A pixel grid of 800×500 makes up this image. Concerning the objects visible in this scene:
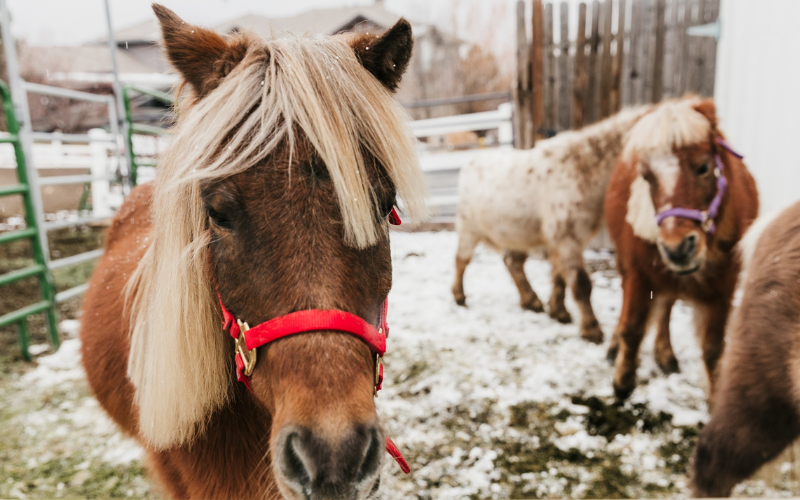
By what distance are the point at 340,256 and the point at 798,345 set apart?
167 centimetres

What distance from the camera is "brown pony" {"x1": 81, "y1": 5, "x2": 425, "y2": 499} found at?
0.95 m

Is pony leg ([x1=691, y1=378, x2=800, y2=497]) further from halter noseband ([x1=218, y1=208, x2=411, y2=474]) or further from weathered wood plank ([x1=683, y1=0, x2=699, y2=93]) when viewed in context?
weathered wood plank ([x1=683, y1=0, x2=699, y2=93])

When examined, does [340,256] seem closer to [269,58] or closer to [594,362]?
[269,58]

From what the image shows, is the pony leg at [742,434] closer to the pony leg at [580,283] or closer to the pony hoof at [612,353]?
the pony hoof at [612,353]

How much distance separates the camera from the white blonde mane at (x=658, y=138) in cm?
268

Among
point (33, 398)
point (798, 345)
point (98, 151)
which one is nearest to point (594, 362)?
point (798, 345)

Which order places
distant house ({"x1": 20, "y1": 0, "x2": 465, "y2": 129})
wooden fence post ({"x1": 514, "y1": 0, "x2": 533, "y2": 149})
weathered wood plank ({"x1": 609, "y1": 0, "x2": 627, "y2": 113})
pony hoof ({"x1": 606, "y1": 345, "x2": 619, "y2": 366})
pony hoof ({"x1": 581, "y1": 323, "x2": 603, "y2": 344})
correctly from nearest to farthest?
pony hoof ({"x1": 606, "y1": 345, "x2": 619, "y2": 366}) → pony hoof ({"x1": 581, "y1": 323, "x2": 603, "y2": 344}) → weathered wood plank ({"x1": 609, "y1": 0, "x2": 627, "y2": 113}) → wooden fence post ({"x1": 514, "y1": 0, "x2": 533, "y2": 149}) → distant house ({"x1": 20, "y1": 0, "x2": 465, "y2": 129})

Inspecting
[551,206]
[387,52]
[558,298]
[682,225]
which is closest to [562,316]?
[558,298]

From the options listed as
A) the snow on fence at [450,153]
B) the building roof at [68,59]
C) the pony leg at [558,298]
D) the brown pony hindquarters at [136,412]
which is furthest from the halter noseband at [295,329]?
the building roof at [68,59]

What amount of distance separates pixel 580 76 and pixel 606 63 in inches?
14.1

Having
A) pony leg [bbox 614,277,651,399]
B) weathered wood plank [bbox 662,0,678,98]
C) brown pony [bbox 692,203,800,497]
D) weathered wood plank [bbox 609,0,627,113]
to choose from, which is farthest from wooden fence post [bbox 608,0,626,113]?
brown pony [bbox 692,203,800,497]

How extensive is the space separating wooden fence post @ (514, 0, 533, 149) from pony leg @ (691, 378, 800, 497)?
204 inches

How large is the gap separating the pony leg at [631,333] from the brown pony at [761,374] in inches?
45.1

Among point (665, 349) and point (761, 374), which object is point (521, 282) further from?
point (761, 374)
